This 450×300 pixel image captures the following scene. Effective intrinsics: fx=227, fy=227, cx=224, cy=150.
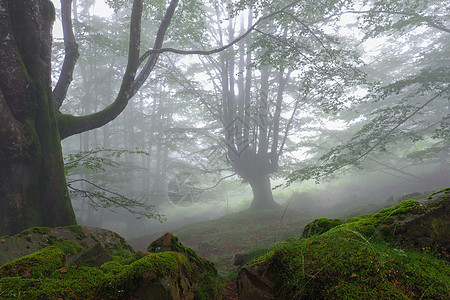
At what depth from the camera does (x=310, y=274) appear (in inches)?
80.2

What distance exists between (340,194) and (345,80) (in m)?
17.0

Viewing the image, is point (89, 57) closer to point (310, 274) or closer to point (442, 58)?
point (310, 274)

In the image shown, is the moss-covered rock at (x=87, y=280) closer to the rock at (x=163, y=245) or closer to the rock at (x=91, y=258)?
the rock at (x=91, y=258)

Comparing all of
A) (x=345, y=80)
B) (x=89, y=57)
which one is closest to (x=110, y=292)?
(x=345, y=80)

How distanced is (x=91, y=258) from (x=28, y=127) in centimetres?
349

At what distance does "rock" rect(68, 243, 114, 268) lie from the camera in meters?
3.26

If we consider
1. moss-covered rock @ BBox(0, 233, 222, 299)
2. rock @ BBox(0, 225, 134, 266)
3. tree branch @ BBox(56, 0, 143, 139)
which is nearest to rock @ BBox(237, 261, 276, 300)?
moss-covered rock @ BBox(0, 233, 222, 299)

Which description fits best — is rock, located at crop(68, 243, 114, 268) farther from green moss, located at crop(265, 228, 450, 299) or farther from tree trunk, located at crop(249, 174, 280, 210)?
tree trunk, located at crop(249, 174, 280, 210)

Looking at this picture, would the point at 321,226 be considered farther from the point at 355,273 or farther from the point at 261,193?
the point at 261,193

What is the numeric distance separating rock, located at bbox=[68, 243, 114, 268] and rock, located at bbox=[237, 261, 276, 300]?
222 cm

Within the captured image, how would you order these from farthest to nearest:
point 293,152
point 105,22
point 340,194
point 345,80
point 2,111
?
point 340,194 → point 105,22 → point 293,152 → point 345,80 → point 2,111

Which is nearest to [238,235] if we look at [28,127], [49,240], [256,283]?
[49,240]

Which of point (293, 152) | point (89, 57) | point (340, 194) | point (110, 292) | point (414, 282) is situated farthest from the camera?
point (340, 194)

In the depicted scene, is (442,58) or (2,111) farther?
(442,58)
